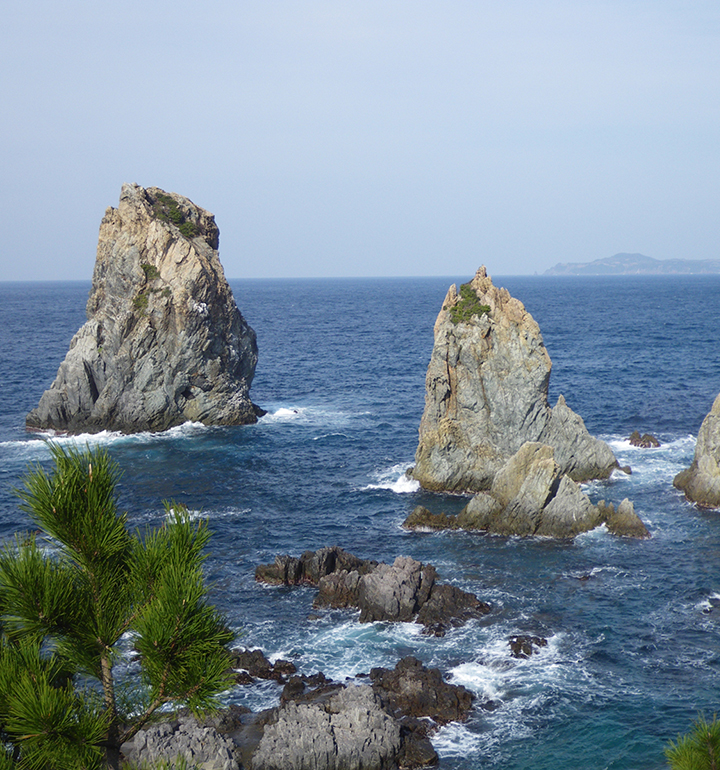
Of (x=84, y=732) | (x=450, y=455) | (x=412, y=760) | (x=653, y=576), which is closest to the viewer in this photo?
(x=84, y=732)

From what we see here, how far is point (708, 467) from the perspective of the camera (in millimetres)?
54406

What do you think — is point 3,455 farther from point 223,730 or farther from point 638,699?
point 638,699

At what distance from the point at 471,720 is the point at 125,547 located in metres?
23.5

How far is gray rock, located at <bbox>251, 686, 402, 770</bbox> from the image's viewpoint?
2817cm

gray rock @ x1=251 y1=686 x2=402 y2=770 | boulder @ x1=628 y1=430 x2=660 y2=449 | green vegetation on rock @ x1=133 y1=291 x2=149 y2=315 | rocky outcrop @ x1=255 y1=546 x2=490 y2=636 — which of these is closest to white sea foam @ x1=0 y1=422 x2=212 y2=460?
green vegetation on rock @ x1=133 y1=291 x2=149 y2=315

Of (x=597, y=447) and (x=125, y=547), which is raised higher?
(x=125, y=547)

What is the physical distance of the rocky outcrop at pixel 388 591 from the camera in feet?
132

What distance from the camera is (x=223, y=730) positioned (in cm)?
3045

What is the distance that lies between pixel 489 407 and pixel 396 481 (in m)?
9.39

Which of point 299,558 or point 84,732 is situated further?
point 299,558

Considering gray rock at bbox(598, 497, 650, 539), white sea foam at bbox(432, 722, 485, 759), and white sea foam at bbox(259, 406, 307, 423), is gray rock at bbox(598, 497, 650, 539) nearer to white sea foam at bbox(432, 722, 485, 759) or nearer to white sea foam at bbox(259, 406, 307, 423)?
white sea foam at bbox(432, 722, 485, 759)

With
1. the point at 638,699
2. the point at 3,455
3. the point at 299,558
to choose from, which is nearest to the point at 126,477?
the point at 3,455

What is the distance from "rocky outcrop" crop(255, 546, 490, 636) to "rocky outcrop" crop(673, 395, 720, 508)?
21.7m

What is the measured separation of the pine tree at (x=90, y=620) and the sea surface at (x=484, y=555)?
20385 mm
